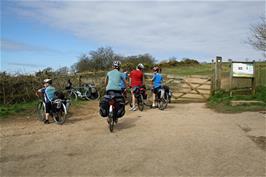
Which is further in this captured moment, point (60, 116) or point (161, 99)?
point (161, 99)

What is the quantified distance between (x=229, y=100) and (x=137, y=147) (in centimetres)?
918

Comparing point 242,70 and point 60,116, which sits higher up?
point 242,70

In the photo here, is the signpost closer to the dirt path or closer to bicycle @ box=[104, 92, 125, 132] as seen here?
the dirt path

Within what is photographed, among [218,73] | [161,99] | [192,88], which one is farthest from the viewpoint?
[192,88]

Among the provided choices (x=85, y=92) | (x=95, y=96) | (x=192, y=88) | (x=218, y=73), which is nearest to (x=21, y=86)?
(x=85, y=92)

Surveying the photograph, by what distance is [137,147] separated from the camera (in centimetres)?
767

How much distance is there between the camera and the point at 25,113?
1340cm

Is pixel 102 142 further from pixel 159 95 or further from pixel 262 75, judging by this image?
pixel 262 75

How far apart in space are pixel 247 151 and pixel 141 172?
2689 mm

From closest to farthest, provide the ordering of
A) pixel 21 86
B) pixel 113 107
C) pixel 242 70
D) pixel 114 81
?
pixel 113 107 → pixel 114 81 → pixel 242 70 → pixel 21 86

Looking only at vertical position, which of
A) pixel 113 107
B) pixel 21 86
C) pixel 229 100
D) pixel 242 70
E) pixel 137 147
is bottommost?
pixel 137 147

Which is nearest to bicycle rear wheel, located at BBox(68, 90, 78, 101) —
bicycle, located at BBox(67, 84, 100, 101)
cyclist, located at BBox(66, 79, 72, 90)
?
bicycle, located at BBox(67, 84, 100, 101)

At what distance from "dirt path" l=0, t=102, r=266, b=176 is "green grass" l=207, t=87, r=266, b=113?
6.26 ft

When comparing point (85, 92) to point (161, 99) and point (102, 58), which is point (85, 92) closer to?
point (161, 99)
